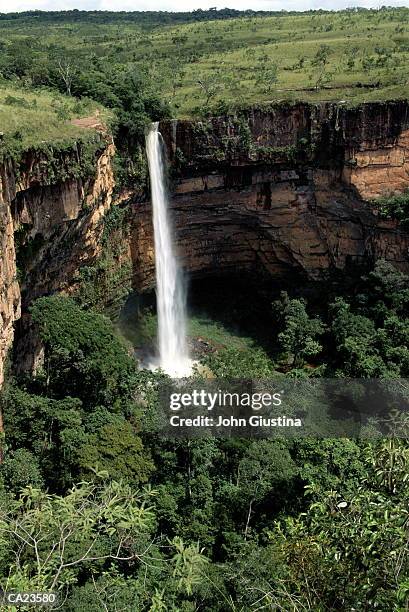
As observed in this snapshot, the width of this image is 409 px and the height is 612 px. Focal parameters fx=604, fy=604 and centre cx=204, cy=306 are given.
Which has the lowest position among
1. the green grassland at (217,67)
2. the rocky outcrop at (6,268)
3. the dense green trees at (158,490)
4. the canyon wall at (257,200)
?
the dense green trees at (158,490)

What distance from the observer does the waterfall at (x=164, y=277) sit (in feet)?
60.0

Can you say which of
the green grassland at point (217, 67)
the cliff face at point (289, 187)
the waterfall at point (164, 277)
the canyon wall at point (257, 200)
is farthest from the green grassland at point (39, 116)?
the cliff face at point (289, 187)

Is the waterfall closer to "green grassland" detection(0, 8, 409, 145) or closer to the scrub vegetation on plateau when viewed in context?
the scrub vegetation on plateau

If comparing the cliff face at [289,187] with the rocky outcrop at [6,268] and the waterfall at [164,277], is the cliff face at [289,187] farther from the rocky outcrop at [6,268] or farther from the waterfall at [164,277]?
the rocky outcrop at [6,268]

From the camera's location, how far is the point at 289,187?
19562 millimetres

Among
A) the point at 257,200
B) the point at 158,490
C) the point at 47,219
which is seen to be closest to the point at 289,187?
the point at 257,200

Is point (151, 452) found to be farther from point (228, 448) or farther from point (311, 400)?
point (311, 400)

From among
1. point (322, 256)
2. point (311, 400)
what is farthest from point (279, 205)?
point (311, 400)

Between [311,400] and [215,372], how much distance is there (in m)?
2.59

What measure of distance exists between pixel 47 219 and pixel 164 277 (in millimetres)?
6468

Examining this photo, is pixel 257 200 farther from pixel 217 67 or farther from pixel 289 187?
pixel 217 67

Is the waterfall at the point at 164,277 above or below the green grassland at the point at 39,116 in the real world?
below

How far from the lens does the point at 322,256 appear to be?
67.7 ft

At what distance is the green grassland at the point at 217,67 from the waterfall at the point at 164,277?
1.75m
